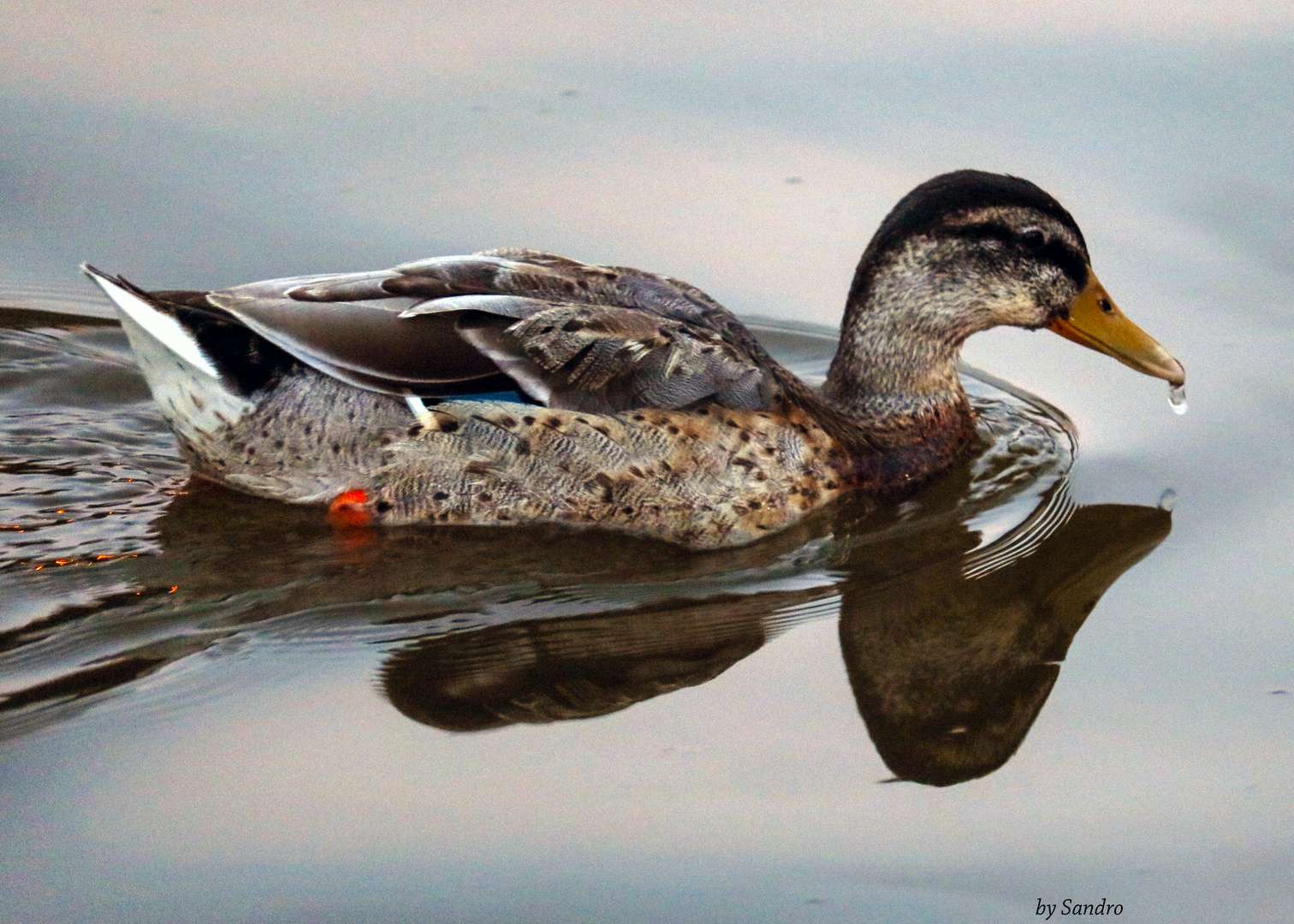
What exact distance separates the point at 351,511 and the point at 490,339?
2.63 ft

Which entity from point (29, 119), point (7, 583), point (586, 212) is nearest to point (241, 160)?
point (29, 119)

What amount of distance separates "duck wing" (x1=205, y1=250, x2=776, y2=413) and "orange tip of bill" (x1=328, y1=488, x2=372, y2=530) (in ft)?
1.34

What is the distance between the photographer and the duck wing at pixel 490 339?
19.1 feet

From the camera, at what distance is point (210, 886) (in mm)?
4094

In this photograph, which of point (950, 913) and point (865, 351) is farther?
point (865, 351)

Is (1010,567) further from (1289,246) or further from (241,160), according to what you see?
(241,160)

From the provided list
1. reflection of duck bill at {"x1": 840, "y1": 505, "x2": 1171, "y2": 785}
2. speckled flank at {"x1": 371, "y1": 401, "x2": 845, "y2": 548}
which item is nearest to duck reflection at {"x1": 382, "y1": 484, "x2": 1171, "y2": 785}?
reflection of duck bill at {"x1": 840, "y1": 505, "x2": 1171, "y2": 785}

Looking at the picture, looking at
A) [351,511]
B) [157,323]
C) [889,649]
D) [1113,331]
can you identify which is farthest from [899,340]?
[157,323]

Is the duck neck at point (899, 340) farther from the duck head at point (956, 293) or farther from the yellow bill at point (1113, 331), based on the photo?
the yellow bill at point (1113, 331)

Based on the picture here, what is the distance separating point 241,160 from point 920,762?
197 inches

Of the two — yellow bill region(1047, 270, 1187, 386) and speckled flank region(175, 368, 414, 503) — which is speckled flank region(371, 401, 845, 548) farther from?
yellow bill region(1047, 270, 1187, 386)

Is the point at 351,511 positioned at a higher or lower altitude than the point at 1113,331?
lower

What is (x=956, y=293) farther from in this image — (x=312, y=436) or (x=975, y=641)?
(x=312, y=436)

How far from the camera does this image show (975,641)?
541cm
